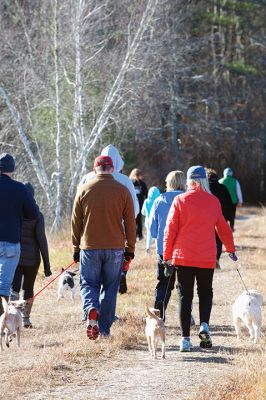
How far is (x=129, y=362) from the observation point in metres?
9.05

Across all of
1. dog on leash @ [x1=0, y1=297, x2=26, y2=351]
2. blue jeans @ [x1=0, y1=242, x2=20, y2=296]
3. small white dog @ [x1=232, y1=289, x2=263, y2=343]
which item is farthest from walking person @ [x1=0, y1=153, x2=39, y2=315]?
small white dog @ [x1=232, y1=289, x2=263, y2=343]

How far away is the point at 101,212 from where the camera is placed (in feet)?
32.0

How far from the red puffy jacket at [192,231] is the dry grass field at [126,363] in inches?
36.1

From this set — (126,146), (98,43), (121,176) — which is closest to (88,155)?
(98,43)

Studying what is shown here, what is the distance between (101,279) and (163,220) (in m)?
1.24

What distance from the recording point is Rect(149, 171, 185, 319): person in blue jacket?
10.7 m

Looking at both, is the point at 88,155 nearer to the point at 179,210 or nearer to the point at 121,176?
the point at 121,176

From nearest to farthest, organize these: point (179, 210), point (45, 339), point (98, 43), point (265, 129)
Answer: point (179, 210) < point (45, 339) < point (98, 43) < point (265, 129)

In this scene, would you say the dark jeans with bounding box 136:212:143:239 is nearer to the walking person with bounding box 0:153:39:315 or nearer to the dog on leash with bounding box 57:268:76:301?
the dog on leash with bounding box 57:268:76:301

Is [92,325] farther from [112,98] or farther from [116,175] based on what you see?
[112,98]

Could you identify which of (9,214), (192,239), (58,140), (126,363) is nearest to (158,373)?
(126,363)

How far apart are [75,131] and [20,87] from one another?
2.00 m

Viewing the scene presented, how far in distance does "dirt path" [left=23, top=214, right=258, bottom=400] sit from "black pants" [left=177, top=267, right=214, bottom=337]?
310 millimetres

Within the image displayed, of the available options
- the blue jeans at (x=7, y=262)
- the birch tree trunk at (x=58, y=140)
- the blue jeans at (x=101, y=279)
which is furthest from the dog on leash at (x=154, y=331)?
the birch tree trunk at (x=58, y=140)
